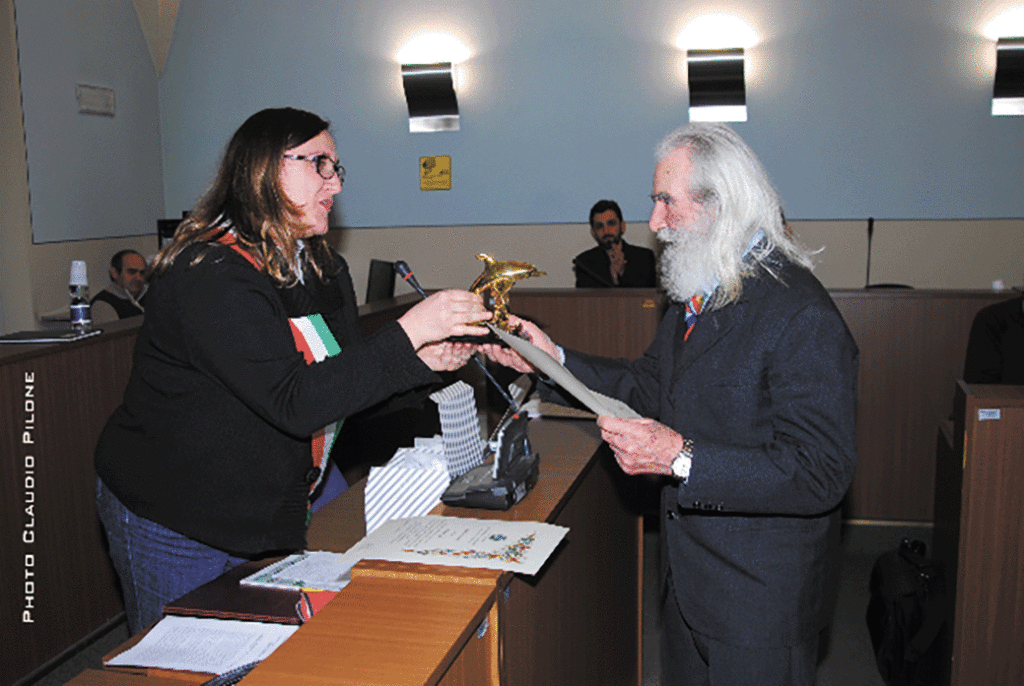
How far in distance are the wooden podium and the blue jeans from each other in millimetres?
2104

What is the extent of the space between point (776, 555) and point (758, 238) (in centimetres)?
62

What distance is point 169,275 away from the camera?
1.60m

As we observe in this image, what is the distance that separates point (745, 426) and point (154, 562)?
1.17 meters

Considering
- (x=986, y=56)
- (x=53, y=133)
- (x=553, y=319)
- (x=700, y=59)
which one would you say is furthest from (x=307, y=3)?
(x=986, y=56)

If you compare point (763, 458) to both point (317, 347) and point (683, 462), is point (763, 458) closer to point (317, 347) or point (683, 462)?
point (683, 462)

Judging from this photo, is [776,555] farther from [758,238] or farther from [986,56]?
[986,56]

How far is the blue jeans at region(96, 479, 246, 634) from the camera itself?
5.48 ft

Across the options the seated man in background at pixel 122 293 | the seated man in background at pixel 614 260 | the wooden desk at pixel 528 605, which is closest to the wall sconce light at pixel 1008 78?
the seated man in background at pixel 614 260

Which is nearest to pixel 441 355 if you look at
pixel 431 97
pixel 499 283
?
pixel 499 283

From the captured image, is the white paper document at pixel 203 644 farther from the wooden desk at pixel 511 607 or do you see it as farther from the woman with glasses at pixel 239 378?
the woman with glasses at pixel 239 378

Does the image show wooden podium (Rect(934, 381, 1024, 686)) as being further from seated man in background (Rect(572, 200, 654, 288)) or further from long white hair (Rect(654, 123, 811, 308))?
seated man in background (Rect(572, 200, 654, 288))

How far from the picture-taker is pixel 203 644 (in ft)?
4.51

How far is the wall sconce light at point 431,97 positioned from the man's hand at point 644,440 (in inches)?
226

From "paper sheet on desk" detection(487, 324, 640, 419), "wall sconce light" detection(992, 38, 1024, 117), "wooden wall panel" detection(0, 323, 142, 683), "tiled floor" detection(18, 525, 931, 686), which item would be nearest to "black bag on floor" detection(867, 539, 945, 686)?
"tiled floor" detection(18, 525, 931, 686)
